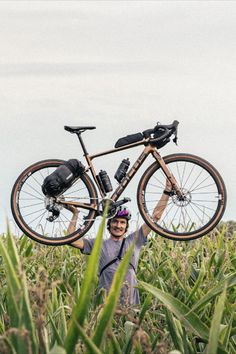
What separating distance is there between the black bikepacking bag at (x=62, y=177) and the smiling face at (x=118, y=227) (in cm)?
150

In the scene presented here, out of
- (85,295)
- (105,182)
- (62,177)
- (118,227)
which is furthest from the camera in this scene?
(118,227)

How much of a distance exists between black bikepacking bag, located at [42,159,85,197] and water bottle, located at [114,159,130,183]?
329mm

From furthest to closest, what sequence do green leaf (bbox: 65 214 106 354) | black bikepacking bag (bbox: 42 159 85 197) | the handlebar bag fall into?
1. the handlebar bag
2. black bikepacking bag (bbox: 42 159 85 197)
3. green leaf (bbox: 65 214 106 354)

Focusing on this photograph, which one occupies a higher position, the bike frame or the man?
the bike frame

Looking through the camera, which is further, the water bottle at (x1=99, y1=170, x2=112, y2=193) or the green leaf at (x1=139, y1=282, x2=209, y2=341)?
the water bottle at (x1=99, y1=170, x2=112, y2=193)

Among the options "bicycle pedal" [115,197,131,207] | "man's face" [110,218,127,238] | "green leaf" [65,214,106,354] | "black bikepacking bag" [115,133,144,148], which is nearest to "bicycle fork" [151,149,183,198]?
"black bikepacking bag" [115,133,144,148]

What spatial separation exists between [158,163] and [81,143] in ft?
2.47

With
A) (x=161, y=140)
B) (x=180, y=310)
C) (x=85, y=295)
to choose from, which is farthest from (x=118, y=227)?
(x=85, y=295)

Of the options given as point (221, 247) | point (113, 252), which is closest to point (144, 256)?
point (221, 247)

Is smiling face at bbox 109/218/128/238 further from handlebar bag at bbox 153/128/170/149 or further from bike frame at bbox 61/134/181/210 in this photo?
handlebar bag at bbox 153/128/170/149

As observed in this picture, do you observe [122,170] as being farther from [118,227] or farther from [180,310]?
[180,310]

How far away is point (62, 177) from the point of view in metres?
7.07

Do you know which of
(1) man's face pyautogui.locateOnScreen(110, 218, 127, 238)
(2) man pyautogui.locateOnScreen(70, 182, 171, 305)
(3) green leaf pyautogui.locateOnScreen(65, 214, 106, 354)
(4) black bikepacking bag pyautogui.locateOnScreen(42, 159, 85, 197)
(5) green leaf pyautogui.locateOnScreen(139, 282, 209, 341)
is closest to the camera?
(3) green leaf pyautogui.locateOnScreen(65, 214, 106, 354)

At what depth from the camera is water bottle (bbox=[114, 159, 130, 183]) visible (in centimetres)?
723
